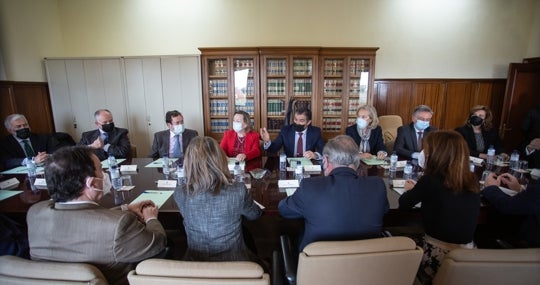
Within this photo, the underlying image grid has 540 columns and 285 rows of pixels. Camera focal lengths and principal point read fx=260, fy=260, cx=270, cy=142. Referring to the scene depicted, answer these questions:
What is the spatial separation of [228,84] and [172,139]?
61.5 inches

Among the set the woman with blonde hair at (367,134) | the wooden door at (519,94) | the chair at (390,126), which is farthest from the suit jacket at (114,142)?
the wooden door at (519,94)

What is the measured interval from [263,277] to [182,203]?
2.20ft

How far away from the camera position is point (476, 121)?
3072 millimetres

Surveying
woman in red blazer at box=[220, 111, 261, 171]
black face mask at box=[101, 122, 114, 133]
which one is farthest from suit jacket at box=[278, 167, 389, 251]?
black face mask at box=[101, 122, 114, 133]

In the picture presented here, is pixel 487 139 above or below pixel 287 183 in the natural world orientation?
above

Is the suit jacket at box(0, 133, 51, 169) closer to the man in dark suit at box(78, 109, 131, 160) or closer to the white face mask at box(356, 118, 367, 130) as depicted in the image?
the man in dark suit at box(78, 109, 131, 160)

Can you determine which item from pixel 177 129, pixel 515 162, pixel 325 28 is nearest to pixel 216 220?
pixel 177 129

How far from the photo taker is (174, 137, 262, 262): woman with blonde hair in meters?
1.36

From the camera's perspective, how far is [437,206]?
1492 mm

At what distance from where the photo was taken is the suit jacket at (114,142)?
3092 millimetres

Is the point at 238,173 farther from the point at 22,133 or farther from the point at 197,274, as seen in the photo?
the point at 22,133

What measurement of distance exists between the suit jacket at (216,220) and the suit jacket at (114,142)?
213cm

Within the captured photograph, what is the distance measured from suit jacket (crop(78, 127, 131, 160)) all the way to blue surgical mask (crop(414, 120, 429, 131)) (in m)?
3.51

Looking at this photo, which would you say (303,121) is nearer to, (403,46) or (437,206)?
(437,206)
